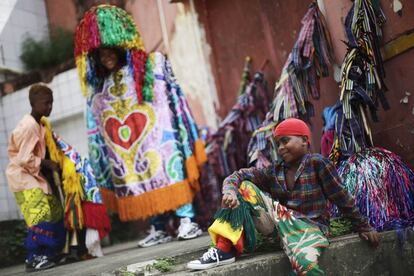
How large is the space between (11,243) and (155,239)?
1.78 meters

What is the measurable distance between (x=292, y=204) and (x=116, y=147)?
7.34 ft

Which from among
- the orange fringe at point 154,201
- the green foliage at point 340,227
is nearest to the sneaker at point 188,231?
the orange fringe at point 154,201

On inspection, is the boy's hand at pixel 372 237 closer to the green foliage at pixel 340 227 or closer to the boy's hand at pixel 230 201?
the green foliage at pixel 340 227

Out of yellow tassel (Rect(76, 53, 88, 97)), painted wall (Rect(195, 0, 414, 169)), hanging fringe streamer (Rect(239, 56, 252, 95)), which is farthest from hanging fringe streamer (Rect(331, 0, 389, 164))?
yellow tassel (Rect(76, 53, 88, 97))

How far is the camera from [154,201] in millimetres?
4258

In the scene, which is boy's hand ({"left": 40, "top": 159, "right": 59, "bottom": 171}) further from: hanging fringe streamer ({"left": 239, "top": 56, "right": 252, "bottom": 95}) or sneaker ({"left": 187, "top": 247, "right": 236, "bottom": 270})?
hanging fringe streamer ({"left": 239, "top": 56, "right": 252, "bottom": 95})

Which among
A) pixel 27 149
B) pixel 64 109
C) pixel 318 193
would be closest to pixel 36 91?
pixel 27 149

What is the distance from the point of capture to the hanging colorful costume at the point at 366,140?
9.30 feet

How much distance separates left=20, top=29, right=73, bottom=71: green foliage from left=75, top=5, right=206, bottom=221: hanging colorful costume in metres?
2.68

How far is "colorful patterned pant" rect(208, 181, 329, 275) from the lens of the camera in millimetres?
2355

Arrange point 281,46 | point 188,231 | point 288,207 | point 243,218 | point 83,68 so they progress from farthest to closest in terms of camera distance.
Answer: point 281,46
point 83,68
point 188,231
point 288,207
point 243,218

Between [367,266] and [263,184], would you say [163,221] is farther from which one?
[367,266]

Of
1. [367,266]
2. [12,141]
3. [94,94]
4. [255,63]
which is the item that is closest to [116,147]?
[94,94]

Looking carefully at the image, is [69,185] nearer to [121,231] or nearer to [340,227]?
[121,231]
